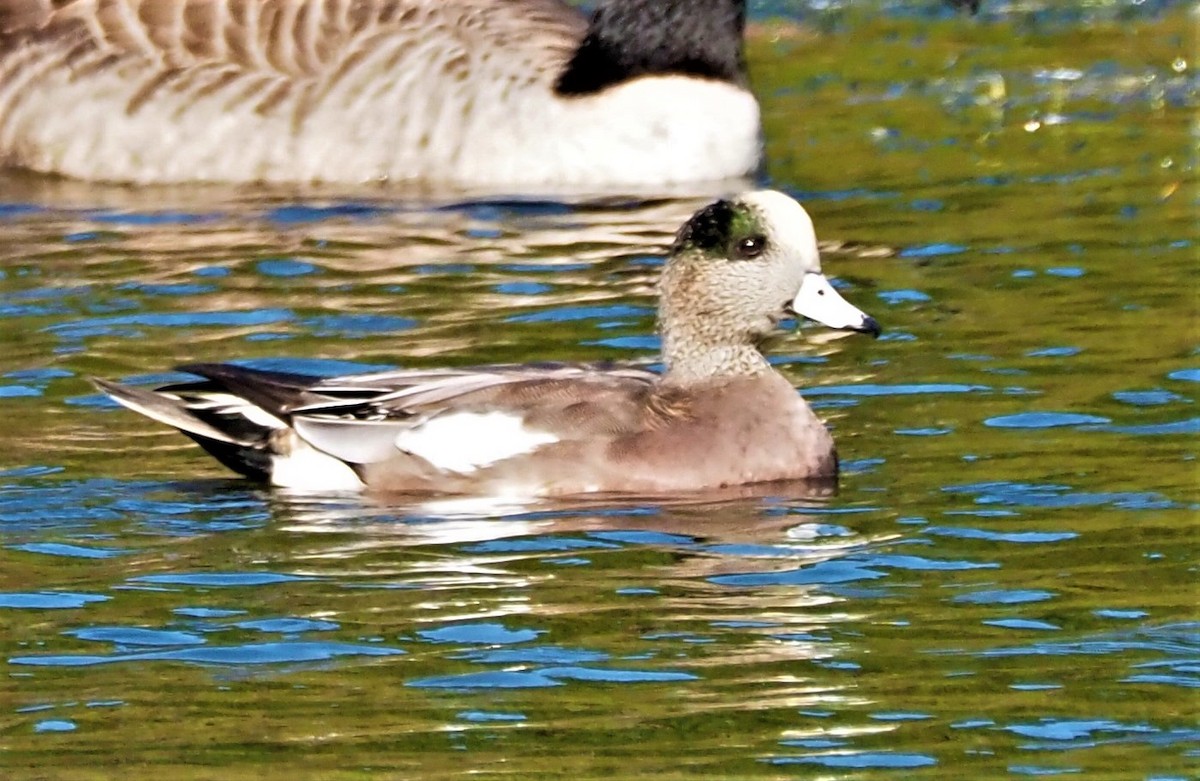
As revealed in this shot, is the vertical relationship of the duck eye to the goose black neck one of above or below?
below

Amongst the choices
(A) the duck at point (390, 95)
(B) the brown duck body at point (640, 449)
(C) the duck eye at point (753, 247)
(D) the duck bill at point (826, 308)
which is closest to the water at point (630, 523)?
(B) the brown duck body at point (640, 449)

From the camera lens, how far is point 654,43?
15.5 meters

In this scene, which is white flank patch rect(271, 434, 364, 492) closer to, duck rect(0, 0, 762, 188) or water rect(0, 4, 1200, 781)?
water rect(0, 4, 1200, 781)

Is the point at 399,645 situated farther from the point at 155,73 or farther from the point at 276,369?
the point at 155,73

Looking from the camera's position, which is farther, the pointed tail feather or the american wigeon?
the pointed tail feather

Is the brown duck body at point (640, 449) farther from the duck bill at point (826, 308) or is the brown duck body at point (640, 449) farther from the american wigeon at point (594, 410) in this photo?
the duck bill at point (826, 308)

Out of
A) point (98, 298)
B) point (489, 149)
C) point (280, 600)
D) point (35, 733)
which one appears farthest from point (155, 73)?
point (35, 733)

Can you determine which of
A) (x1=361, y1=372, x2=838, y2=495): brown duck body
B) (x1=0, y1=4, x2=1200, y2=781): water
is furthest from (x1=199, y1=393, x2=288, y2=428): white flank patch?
(x1=361, y1=372, x2=838, y2=495): brown duck body

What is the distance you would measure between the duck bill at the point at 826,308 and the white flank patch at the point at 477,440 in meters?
1.07

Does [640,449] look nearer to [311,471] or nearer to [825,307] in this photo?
[825,307]

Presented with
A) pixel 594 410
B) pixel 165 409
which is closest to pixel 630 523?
pixel 594 410

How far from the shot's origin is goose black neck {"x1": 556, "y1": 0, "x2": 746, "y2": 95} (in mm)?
15477

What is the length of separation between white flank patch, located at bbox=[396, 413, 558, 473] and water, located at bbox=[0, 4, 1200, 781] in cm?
23

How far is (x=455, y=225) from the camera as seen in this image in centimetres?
1460
